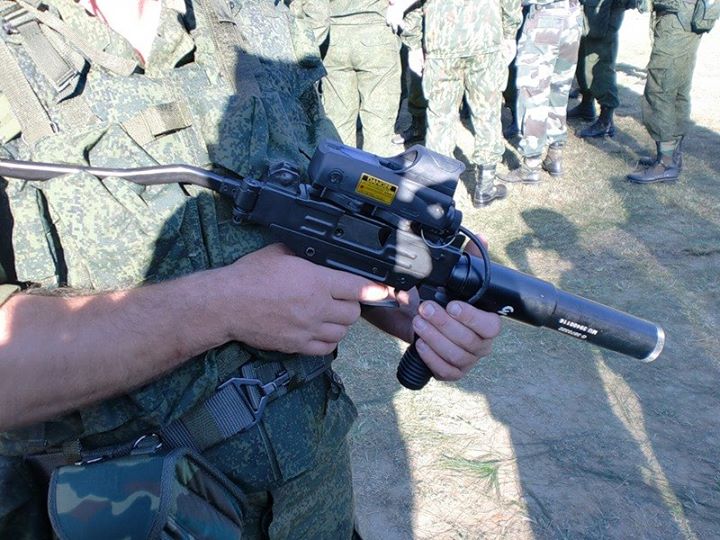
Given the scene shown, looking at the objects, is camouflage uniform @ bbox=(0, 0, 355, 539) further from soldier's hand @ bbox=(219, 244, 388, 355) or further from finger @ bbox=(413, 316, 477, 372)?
finger @ bbox=(413, 316, 477, 372)

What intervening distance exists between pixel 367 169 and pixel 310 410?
55cm

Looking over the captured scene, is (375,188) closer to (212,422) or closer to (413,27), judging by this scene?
(212,422)

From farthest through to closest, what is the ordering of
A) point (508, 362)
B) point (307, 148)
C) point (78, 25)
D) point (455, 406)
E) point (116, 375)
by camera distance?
1. point (508, 362)
2. point (455, 406)
3. point (307, 148)
4. point (78, 25)
5. point (116, 375)

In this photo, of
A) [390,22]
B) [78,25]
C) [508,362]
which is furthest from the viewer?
[390,22]

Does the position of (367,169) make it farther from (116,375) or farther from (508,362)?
(508,362)

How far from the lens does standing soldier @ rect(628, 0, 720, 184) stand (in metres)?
5.02

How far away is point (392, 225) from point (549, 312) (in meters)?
0.47

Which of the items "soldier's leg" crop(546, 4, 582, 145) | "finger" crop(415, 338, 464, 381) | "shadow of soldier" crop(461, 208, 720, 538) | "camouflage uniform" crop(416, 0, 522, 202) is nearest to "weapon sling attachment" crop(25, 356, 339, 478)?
"finger" crop(415, 338, 464, 381)

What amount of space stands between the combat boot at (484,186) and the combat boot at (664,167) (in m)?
1.41

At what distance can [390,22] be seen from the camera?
17.3 feet

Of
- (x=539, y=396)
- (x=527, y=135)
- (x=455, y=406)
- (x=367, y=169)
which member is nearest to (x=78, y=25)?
(x=367, y=169)

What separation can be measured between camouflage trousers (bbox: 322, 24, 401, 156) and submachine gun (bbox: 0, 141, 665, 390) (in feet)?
14.5

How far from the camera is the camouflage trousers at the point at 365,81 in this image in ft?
18.2

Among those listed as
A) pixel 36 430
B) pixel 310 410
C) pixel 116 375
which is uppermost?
pixel 116 375
